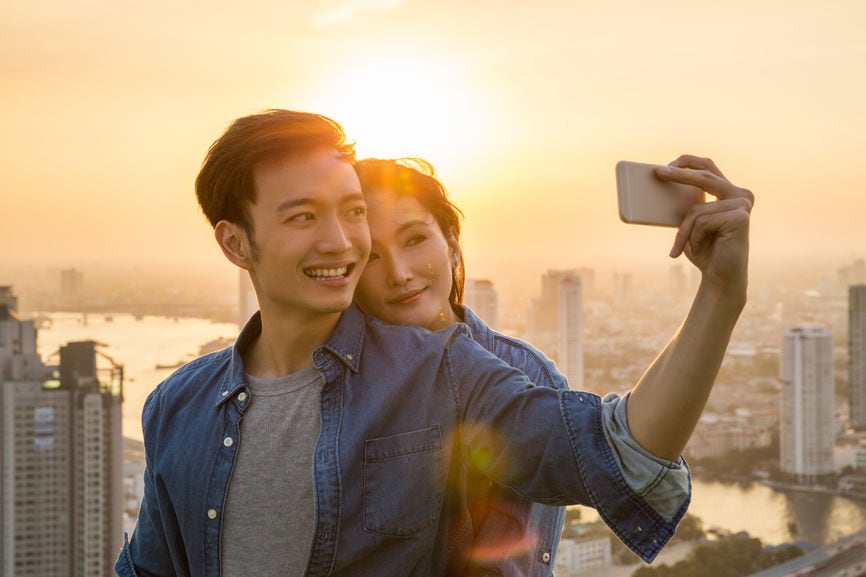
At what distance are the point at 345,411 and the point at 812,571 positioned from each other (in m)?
10.3

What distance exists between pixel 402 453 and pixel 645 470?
216 millimetres

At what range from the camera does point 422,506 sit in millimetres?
782

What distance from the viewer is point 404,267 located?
0.99 metres

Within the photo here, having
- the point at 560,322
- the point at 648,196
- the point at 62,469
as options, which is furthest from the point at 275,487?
the point at 560,322

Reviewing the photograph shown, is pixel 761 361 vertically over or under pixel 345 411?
under

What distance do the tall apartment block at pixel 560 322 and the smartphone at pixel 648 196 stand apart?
35.7 feet

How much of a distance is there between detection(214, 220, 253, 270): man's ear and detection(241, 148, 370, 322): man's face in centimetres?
3

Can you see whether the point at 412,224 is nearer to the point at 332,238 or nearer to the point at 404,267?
the point at 404,267

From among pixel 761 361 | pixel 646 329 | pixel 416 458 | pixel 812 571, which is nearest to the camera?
pixel 416 458

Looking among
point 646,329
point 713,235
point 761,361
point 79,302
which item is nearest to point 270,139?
point 713,235

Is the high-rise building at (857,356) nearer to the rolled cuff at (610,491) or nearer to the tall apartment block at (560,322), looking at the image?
the tall apartment block at (560,322)

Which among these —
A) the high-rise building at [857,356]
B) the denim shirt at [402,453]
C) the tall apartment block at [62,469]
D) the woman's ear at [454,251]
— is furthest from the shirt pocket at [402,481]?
the high-rise building at [857,356]

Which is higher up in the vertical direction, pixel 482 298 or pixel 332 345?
pixel 332 345

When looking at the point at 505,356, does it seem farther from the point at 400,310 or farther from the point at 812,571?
the point at 812,571
